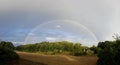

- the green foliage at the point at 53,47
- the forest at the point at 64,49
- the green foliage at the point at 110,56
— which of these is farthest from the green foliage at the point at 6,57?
the green foliage at the point at 53,47

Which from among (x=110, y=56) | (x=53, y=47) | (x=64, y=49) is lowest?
(x=110, y=56)

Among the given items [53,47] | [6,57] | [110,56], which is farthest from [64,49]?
[6,57]

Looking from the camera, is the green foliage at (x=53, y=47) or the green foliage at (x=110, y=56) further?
the green foliage at (x=53, y=47)

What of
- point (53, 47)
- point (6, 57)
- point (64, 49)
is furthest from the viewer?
point (64, 49)

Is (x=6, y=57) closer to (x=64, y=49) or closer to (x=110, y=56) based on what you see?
(x=110, y=56)

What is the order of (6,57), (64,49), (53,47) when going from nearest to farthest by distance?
(6,57) < (53,47) < (64,49)

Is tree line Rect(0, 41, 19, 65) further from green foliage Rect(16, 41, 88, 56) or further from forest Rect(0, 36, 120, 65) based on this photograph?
green foliage Rect(16, 41, 88, 56)

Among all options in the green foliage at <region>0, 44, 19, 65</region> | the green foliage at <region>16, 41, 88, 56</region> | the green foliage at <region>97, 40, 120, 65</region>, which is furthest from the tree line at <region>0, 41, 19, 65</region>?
the green foliage at <region>16, 41, 88, 56</region>

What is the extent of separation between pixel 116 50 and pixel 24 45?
28913 millimetres

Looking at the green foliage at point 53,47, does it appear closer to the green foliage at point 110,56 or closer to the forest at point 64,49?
the forest at point 64,49

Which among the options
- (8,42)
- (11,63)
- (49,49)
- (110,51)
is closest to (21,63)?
(11,63)

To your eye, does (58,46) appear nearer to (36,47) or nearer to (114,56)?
(36,47)

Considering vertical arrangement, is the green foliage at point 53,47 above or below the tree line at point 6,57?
above

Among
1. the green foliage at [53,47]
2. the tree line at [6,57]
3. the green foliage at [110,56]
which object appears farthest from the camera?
the green foliage at [53,47]
